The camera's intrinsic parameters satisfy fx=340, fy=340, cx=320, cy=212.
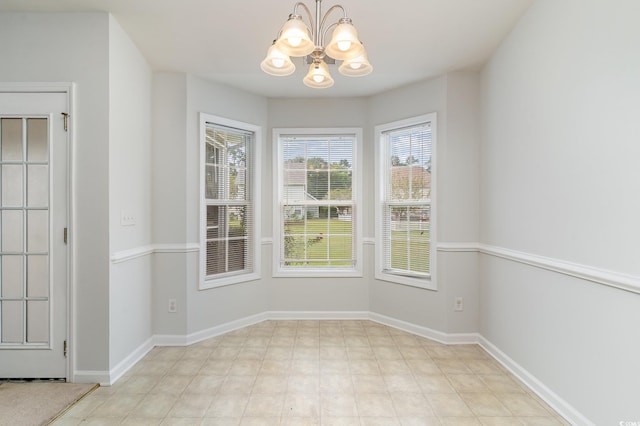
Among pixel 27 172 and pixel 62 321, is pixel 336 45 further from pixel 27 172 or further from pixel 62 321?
pixel 62 321

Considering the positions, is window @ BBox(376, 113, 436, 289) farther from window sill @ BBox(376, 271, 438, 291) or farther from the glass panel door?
the glass panel door

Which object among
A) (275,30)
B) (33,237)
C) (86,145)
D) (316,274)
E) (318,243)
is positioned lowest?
(316,274)

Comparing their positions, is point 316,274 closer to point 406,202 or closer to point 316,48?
point 406,202

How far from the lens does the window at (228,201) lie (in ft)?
11.7

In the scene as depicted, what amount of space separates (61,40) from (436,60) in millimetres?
3067

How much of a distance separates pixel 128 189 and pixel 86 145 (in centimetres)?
46

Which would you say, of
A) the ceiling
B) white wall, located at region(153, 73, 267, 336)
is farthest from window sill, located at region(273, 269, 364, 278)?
the ceiling

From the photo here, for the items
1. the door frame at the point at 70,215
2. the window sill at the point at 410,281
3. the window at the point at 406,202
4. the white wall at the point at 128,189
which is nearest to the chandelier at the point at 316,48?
the white wall at the point at 128,189

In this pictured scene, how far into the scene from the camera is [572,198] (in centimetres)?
204

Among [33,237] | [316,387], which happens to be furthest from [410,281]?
[33,237]

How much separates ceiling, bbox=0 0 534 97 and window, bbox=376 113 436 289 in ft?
2.03

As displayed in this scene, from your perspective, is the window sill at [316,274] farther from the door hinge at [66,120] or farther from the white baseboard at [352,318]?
the door hinge at [66,120]

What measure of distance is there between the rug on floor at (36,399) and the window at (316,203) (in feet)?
7.32

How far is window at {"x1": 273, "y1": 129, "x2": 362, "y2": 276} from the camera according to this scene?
414cm
